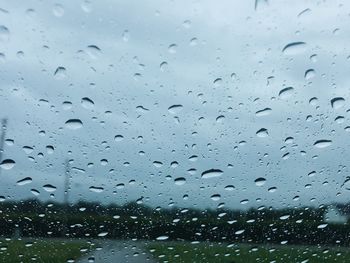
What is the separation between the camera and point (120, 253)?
6965mm

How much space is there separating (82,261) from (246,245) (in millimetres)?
1886

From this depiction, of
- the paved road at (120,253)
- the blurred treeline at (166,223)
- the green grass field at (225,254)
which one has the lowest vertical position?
the green grass field at (225,254)

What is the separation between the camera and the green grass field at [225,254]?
6.71 meters

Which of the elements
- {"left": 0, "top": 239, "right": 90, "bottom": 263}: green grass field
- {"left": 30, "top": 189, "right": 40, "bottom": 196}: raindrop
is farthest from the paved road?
{"left": 30, "top": 189, "right": 40, "bottom": 196}: raindrop

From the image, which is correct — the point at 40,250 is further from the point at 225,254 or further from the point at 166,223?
the point at 225,254

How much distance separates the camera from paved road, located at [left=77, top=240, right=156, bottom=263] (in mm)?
6680

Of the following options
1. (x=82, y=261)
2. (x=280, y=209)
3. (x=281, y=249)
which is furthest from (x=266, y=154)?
(x=82, y=261)

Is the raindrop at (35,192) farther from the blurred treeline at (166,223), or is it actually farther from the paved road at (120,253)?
the paved road at (120,253)

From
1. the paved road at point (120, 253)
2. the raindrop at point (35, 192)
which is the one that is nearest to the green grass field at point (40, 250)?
the paved road at point (120, 253)

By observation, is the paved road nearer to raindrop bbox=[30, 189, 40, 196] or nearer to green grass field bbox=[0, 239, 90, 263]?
green grass field bbox=[0, 239, 90, 263]

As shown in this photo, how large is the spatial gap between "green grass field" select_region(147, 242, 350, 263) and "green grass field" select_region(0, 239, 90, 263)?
931 mm

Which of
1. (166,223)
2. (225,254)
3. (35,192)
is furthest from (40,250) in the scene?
(225,254)

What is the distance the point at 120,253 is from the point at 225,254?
3.99 ft

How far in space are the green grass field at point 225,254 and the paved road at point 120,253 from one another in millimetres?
119
